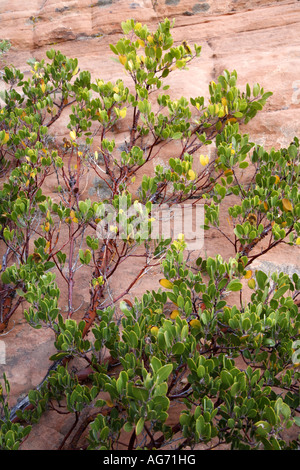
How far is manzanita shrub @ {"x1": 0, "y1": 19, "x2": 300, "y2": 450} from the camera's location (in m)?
2.27

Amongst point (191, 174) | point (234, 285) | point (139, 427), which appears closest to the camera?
point (139, 427)

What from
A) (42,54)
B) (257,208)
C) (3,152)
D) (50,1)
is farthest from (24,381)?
(50,1)

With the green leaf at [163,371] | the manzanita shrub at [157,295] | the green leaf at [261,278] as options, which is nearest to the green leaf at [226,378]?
the manzanita shrub at [157,295]

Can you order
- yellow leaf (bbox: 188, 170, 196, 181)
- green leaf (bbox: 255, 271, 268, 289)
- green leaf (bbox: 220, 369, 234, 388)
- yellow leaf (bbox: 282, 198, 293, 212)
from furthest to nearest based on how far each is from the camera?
yellow leaf (bbox: 188, 170, 196, 181) < yellow leaf (bbox: 282, 198, 293, 212) < green leaf (bbox: 255, 271, 268, 289) < green leaf (bbox: 220, 369, 234, 388)

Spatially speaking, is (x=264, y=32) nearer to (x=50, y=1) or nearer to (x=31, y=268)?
(x=50, y=1)

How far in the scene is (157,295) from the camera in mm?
2760

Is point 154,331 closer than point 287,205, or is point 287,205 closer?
point 154,331

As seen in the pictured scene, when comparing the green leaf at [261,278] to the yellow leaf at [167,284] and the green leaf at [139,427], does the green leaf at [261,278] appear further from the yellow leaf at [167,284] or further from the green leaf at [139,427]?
the green leaf at [139,427]

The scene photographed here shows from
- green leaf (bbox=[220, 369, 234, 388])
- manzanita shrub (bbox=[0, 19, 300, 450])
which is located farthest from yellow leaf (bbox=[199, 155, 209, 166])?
green leaf (bbox=[220, 369, 234, 388])

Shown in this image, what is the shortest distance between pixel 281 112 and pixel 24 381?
3657mm

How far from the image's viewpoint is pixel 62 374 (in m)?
2.64

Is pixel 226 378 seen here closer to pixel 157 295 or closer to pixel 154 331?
pixel 154 331

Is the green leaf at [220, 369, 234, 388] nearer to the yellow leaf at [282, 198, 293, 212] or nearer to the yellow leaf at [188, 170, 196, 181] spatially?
the yellow leaf at [282, 198, 293, 212]

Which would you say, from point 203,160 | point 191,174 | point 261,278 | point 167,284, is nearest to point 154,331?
point 167,284
